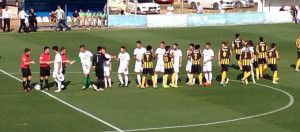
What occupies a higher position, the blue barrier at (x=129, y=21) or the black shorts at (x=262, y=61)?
the blue barrier at (x=129, y=21)

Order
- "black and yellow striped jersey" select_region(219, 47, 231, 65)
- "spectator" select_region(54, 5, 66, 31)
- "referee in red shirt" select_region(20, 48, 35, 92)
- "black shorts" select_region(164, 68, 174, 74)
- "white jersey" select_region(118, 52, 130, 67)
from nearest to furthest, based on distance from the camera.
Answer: "referee in red shirt" select_region(20, 48, 35, 92), "black shorts" select_region(164, 68, 174, 74), "white jersey" select_region(118, 52, 130, 67), "black and yellow striped jersey" select_region(219, 47, 231, 65), "spectator" select_region(54, 5, 66, 31)

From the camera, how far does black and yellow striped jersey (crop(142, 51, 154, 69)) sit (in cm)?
3450

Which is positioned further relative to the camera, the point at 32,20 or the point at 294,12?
the point at 294,12

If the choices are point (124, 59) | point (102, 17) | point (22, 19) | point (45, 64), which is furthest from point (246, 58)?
point (102, 17)

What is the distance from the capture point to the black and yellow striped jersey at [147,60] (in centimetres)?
3450

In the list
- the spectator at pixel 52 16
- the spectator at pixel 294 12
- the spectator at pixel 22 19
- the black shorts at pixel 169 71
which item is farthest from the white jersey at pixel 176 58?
the spectator at pixel 294 12

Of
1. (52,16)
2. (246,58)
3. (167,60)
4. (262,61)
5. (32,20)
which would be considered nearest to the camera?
(167,60)

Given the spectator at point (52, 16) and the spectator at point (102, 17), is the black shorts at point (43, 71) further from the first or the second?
the spectator at point (102, 17)

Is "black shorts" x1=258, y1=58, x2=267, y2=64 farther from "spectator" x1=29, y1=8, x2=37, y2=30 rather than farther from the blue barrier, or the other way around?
the blue barrier

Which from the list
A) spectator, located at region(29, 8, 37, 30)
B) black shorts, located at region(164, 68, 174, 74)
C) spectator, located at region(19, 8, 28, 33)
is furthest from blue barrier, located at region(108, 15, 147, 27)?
black shorts, located at region(164, 68, 174, 74)

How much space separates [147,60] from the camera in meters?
34.5

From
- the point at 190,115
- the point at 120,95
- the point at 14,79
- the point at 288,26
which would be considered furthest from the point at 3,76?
the point at 288,26

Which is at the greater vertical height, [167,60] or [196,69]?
[167,60]

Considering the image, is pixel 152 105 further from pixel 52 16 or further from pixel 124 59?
pixel 52 16
